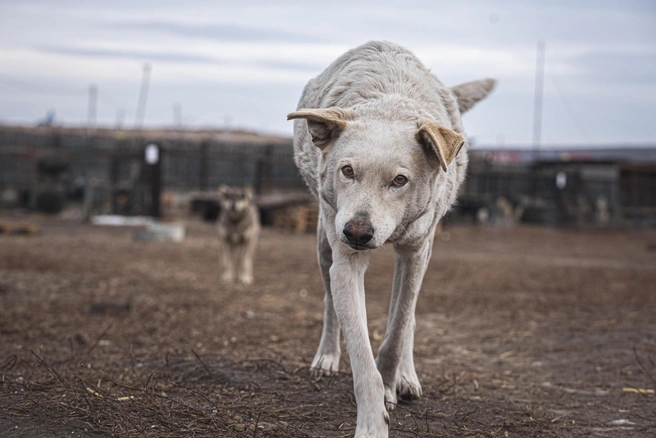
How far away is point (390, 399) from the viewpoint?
4391mm

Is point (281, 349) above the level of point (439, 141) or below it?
below

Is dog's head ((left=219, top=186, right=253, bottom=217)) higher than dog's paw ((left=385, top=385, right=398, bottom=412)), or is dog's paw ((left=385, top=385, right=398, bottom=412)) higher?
dog's head ((left=219, top=186, right=253, bottom=217))

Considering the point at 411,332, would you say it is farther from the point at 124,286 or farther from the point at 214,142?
the point at 214,142

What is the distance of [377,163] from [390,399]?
4.98 feet

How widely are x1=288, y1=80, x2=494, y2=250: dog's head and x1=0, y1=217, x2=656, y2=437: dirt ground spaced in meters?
1.15

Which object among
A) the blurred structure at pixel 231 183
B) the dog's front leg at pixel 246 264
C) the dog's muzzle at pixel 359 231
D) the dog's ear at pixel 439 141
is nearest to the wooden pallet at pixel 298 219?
the blurred structure at pixel 231 183

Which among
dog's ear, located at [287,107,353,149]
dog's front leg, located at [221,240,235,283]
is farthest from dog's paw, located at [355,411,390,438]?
dog's front leg, located at [221,240,235,283]

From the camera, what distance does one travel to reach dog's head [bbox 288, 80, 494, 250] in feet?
11.9

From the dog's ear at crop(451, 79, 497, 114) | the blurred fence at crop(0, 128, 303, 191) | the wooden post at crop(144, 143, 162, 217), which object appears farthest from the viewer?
the blurred fence at crop(0, 128, 303, 191)

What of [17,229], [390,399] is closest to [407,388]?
[390,399]

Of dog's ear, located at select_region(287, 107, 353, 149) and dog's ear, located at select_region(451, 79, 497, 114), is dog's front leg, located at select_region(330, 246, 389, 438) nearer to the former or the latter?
dog's ear, located at select_region(287, 107, 353, 149)

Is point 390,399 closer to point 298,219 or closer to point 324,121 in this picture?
point 324,121

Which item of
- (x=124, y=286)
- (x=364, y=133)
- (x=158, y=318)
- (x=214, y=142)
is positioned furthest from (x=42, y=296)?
(x=214, y=142)

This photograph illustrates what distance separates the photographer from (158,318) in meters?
7.59
